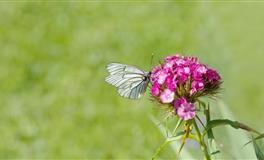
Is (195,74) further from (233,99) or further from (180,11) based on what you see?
(180,11)

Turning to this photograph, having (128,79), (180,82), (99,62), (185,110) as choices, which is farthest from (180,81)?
(99,62)

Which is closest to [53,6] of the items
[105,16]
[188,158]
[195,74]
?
[105,16]

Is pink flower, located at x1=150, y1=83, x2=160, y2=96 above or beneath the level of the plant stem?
above

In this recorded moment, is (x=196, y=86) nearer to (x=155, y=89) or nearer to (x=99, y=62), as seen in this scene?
(x=155, y=89)

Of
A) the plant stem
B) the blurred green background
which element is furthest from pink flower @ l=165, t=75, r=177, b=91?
the blurred green background

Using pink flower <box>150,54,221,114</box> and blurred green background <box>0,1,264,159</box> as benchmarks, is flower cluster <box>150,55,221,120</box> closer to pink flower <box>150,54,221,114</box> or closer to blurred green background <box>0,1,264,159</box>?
pink flower <box>150,54,221,114</box>

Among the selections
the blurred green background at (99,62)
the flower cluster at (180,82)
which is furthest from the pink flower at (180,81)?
the blurred green background at (99,62)

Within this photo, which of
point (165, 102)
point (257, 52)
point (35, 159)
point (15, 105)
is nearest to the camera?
point (165, 102)
